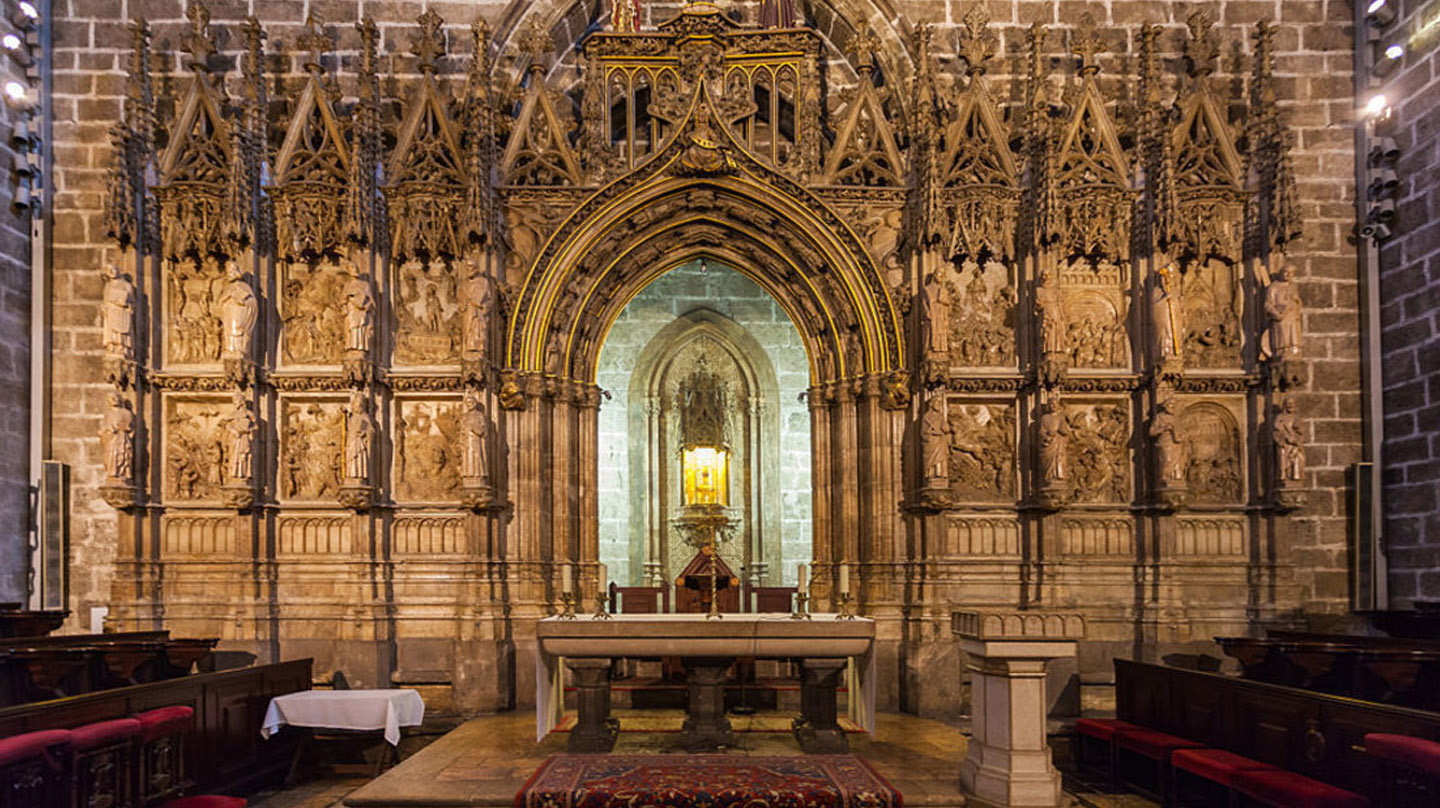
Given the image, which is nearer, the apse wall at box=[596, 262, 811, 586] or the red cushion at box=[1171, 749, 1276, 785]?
the red cushion at box=[1171, 749, 1276, 785]

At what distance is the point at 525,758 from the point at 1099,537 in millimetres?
6989

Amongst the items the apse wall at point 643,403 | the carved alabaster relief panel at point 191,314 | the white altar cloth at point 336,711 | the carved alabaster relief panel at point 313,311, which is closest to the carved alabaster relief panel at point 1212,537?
the apse wall at point 643,403

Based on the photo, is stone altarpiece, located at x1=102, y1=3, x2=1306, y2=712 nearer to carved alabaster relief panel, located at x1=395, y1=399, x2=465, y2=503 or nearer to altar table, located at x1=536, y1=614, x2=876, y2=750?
carved alabaster relief panel, located at x1=395, y1=399, x2=465, y2=503

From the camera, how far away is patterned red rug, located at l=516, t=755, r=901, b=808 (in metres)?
8.17

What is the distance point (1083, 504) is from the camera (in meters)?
12.8

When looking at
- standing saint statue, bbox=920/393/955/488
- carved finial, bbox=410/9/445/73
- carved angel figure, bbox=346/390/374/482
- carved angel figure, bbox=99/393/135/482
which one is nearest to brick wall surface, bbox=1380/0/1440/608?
standing saint statue, bbox=920/393/955/488

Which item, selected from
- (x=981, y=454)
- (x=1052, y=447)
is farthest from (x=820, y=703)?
(x=1052, y=447)

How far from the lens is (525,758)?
9.70m

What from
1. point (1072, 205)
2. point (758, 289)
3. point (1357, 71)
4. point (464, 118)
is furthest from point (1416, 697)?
point (758, 289)

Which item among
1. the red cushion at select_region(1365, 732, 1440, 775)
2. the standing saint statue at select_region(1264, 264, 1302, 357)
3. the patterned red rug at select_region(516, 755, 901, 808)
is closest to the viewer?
the red cushion at select_region(1365, 732, 1440, 775)

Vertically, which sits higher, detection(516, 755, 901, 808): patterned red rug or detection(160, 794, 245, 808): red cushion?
detection(160, 794, 245, 808): red cushion

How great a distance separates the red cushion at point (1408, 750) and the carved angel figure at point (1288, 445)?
6056 mm

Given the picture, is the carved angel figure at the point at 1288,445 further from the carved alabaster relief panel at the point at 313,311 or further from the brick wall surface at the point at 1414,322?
the carved alabaster relief panel at the point at 313,311

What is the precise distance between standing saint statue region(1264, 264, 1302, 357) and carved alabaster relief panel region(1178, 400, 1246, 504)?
0.81 m
